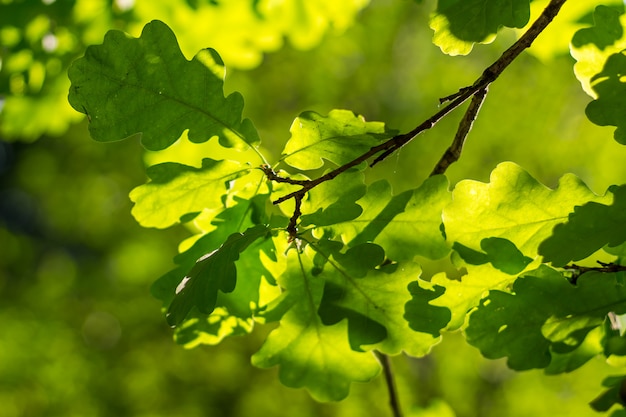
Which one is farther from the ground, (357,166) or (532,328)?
(357,166)

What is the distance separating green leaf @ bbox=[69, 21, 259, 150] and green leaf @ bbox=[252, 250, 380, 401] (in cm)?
29

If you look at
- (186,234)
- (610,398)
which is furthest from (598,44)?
(186,234)

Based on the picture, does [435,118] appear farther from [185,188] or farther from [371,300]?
[185,188]

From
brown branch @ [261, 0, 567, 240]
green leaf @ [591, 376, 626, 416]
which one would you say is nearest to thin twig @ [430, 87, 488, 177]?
brown branch @ [261, 0, 567, 240]

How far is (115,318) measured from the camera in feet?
21.0

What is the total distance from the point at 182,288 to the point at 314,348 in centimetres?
35

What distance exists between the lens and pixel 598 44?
0.97 metres

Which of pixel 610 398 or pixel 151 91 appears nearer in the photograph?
pixel 151 91

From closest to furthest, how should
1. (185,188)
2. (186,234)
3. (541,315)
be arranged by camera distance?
(541,315)
(185,188)
(186,234)

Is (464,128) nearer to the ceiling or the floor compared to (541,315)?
nearer to the ceiling

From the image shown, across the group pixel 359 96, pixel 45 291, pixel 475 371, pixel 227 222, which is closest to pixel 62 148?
pixel 45 291

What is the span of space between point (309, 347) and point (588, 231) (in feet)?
1.78

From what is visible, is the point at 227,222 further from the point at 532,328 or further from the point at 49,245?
the point at 49,245

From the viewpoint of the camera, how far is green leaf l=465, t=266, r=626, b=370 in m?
0.98
